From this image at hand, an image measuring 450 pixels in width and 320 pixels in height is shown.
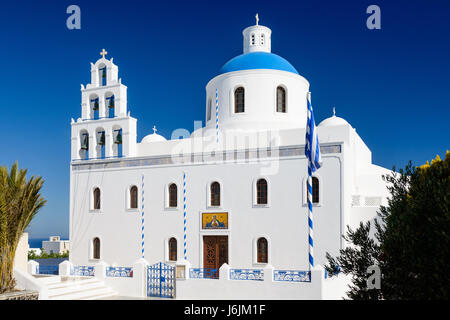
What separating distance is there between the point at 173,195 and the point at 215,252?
9.07ft

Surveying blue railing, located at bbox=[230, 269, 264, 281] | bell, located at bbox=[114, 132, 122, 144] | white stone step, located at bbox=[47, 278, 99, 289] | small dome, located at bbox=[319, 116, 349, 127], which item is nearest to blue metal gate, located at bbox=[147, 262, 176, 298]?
blue railing, located at bbox=[230, 269, 264, 281]

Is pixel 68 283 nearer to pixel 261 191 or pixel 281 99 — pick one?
pixel 261 191

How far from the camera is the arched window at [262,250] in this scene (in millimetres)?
15305

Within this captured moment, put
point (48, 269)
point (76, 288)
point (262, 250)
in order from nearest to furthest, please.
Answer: point (76, 288) < point (262, 250) < point (48, 269)

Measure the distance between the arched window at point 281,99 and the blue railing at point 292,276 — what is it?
8.18 meters

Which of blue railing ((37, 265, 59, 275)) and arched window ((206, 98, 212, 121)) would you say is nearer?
blue railing ((37, 265, 59, 275))

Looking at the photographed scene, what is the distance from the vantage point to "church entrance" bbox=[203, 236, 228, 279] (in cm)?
1593

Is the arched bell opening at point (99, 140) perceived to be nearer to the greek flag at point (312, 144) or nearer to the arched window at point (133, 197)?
the arched window at point (133, 197)

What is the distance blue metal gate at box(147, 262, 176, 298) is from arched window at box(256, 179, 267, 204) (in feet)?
12.6

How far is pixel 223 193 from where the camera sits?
16031mm

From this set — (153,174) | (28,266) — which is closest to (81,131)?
(153,174)

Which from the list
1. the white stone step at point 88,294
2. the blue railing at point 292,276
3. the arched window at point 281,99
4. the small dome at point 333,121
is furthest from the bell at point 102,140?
the small dome at point 333,121

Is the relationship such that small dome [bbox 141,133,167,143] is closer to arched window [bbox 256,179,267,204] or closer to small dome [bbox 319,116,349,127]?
arched window [bbox 256,179,267,204]

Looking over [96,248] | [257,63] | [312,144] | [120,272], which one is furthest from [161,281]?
[257,63]
